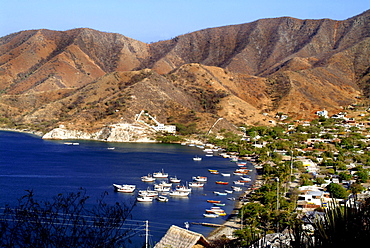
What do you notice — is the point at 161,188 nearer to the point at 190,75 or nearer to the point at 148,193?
the point at 148,193

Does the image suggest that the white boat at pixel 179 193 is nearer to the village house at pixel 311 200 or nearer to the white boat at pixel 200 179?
the white boat at pixel 200 179

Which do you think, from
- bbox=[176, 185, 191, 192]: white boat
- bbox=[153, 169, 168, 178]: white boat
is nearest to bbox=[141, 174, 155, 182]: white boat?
bbox=[153, 169, 168, 178]: white boat

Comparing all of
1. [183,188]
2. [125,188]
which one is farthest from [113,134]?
[183,188]

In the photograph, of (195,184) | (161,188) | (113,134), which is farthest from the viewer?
(113,134)

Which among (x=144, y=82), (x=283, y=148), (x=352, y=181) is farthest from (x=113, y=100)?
(x=352, y=181)

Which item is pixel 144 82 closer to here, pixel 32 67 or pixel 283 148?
pixel 283 148
